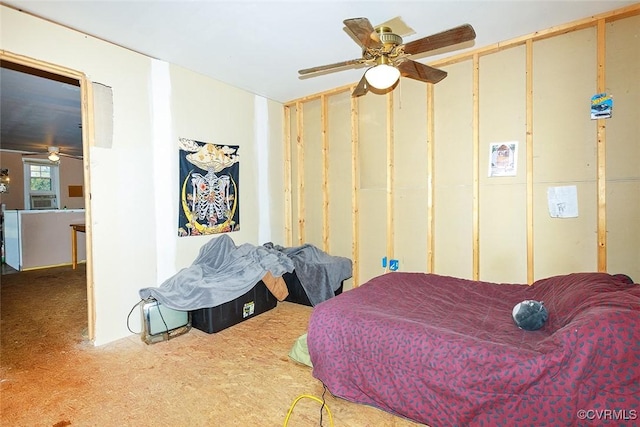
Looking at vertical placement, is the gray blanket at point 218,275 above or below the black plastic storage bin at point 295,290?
above

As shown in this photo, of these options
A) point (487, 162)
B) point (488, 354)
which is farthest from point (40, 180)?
point (488, 354)

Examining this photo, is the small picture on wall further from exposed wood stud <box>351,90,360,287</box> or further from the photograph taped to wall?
exposed wood stud <box>351,90,360,287</box>

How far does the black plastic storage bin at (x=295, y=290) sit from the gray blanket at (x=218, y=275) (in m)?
0.30

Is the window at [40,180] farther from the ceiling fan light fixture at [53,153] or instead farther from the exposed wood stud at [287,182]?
the exposed wood stud at [287,182]

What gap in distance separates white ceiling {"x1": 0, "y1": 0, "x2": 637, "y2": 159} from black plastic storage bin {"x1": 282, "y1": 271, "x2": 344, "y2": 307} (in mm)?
2443

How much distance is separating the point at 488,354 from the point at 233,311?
7.90 ft

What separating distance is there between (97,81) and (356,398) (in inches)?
129

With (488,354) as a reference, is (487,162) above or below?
above

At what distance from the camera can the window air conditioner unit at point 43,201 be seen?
7668mm

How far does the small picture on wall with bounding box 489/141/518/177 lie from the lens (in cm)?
296

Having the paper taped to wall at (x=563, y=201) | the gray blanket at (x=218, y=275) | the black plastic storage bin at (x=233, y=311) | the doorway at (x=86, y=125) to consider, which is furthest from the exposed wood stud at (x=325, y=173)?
the doorway at (x=86, y=125)

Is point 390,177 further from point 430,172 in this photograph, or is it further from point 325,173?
Result: point 325,173

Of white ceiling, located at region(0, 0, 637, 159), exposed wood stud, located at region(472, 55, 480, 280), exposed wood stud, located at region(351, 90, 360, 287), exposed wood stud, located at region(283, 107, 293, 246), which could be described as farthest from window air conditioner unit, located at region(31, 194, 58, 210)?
exposed wood stud, located at region(472, 55, 480, 280)

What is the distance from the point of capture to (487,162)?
3.09 metres
